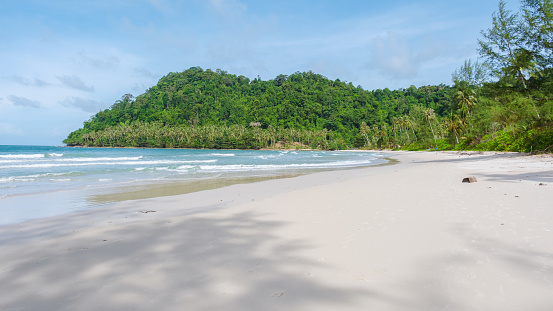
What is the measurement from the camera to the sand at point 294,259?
2.67 metres

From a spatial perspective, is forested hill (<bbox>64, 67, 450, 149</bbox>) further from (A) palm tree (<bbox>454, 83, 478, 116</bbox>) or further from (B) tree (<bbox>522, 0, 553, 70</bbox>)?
(B) tree (<bbox>522, 0, 553, 70</bbox>)

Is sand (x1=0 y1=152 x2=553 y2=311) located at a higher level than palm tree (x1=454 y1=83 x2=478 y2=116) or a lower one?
lower

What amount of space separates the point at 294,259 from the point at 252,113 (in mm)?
154590

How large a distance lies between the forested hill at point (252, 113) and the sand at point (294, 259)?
110 m

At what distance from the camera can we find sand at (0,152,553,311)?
105 inches

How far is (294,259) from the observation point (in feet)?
11.9

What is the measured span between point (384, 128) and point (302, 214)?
106 m

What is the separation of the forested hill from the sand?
110 m

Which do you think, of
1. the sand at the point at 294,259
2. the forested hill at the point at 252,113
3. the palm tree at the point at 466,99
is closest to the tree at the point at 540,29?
the sand at the point at 294,259

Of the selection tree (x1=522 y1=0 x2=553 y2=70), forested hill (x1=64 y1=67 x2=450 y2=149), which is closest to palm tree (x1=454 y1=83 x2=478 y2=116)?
tree (x1=522 y1=0 x2=553 y2=70)

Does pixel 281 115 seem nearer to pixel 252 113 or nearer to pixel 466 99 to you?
pixel 252 113

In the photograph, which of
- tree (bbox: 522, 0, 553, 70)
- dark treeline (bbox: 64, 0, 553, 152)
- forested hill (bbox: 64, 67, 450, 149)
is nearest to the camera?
tree (bbox: 522, 0, 553, 70)

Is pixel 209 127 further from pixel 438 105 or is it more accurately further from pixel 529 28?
pixel 529 28

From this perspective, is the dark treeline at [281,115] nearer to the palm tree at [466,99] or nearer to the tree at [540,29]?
the palm tree at [466,99]
